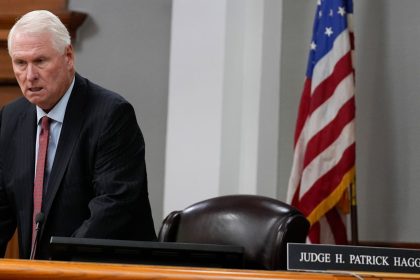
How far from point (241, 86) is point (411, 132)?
40.8 inches

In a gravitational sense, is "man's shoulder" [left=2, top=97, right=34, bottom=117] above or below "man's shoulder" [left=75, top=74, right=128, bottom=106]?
below

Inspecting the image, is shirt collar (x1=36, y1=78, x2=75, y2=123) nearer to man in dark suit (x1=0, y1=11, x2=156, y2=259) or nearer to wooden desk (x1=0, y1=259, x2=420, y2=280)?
man in dark suit (x1=0, y1=11, x2=156, y2=259)

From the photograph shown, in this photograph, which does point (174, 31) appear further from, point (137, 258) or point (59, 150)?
point (137, 258)

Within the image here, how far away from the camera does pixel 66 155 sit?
8.08 feet

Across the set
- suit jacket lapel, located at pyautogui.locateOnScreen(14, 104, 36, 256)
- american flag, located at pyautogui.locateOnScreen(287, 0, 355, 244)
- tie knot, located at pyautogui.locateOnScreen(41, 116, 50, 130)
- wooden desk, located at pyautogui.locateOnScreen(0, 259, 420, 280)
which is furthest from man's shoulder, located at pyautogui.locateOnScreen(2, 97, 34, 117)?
american flag, located at pyautogui.locateOnScreen(287, 0, 355, 244)

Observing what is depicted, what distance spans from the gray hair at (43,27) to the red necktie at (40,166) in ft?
0.82

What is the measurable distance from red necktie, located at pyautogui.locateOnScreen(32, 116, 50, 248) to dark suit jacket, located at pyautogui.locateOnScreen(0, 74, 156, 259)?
21 mm

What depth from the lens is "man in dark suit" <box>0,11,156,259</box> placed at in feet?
7.94

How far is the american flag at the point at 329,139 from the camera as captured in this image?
13.4ft

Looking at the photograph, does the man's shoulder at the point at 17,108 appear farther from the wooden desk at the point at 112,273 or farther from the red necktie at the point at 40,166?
the wooden desk at the point at 112,273

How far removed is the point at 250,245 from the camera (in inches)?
92.4

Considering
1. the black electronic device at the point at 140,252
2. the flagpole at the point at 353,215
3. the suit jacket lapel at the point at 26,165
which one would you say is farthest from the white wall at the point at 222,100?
the black electronic device at the point at 140,252

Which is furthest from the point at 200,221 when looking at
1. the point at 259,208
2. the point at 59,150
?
the point at 59,150

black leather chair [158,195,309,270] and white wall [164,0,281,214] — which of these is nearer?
black leather chair [158,195,309,270]
